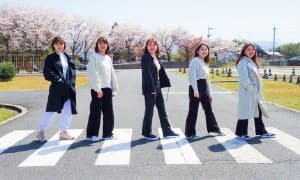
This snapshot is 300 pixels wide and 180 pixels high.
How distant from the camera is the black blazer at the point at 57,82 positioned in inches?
253

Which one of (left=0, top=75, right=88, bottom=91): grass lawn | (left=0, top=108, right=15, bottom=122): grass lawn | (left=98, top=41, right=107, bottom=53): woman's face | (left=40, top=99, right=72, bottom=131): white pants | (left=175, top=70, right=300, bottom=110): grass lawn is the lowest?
(left=0, top=75, right=88, bottom=91): grass lawn

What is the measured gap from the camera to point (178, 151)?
5945 mm

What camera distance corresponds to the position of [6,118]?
969 centimetres

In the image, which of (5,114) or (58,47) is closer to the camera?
(58,47)

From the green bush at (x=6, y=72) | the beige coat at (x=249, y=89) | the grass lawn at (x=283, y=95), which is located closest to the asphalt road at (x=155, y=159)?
the beige coat at (x=249, y=89)

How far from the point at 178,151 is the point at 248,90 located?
1.74 m

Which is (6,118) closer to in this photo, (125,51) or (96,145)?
(96,145)

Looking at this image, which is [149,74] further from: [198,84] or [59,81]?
[59,81]

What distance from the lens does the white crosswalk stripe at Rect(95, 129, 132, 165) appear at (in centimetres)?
538

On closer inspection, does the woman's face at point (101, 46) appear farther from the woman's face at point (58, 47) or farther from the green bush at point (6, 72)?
the green bush at point (6, 72)

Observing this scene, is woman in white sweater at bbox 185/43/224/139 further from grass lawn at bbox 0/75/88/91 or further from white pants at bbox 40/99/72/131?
grass lawn at bbox 0/75/88/91

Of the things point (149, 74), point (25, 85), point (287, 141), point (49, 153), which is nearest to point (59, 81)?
point (49, 153)


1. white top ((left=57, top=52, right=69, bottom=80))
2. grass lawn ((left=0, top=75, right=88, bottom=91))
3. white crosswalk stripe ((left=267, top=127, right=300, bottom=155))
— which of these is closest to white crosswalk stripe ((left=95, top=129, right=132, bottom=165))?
white top ((left=57, top=52, right=69, bottom=80))

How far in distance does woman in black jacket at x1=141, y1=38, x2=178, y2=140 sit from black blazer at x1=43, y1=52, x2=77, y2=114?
3.83 ft
